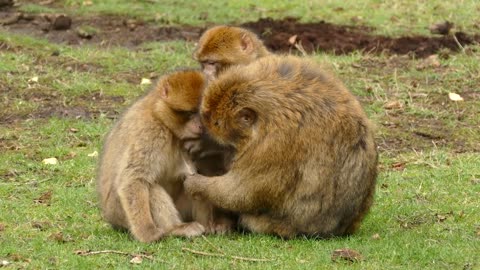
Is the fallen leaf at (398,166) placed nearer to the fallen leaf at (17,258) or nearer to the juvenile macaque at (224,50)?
the juvenile macaque at (224,50)

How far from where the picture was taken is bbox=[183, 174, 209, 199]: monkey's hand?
7125 millimetres

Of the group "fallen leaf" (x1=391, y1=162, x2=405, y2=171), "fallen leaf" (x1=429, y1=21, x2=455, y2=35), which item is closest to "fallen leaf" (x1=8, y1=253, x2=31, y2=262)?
"fallen leaf" (x1=391, y1=162, x2=405, y2=171)

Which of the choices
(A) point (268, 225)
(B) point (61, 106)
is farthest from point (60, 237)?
(B) point (61, 106)

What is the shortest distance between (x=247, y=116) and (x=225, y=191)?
0.52 meters

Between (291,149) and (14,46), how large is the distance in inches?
315

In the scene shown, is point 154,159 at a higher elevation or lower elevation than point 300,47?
higher

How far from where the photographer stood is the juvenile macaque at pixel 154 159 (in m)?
6.98

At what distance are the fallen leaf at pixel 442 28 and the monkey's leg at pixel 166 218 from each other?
348 inches

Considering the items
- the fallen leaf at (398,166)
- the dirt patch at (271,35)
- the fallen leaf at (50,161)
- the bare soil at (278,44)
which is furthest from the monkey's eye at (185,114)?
the dirt patch at (271,35)

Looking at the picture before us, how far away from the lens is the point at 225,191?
704 cm

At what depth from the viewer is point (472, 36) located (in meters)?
14.9

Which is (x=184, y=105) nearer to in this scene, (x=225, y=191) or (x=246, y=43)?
(x=225, y=191)

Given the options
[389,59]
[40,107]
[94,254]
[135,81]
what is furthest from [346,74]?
[94,254]

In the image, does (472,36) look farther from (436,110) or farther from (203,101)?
(203,101)
